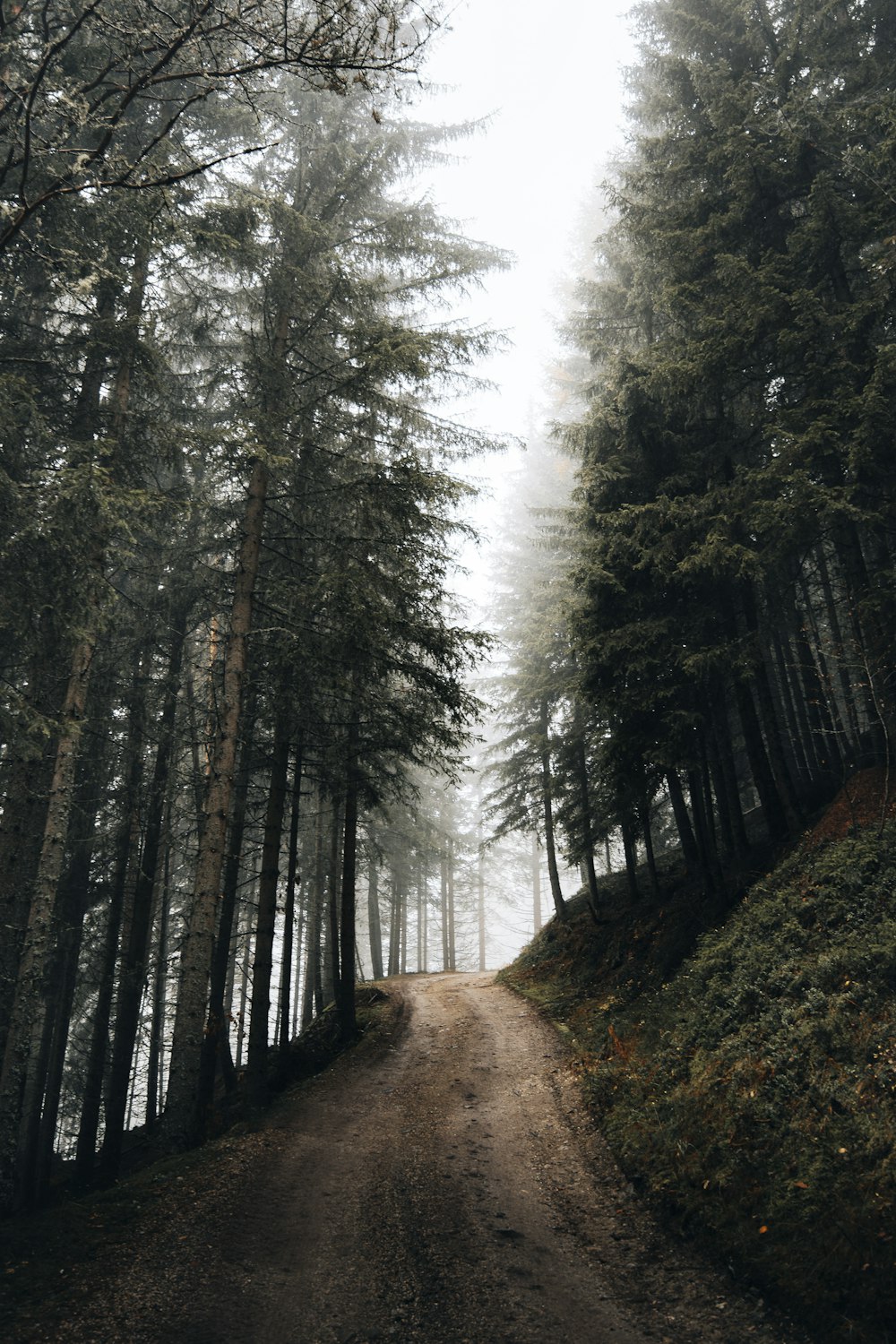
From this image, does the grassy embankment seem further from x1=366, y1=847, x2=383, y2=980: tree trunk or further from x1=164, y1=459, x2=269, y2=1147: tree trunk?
x1=366, y1=847, x2=383, y2=980: tree trunk

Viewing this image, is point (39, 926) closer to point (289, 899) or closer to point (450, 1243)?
point (450, 1243)

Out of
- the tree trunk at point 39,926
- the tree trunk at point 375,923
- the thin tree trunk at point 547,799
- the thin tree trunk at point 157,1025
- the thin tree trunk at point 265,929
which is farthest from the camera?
the tree trunk at point 375,923

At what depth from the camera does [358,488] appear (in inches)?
417

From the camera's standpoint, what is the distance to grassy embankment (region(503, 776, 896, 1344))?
15.8 ft

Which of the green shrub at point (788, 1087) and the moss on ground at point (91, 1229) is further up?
the green shrub at point (788, 1087)

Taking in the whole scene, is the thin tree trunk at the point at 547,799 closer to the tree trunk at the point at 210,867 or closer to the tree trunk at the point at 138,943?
the tree trunk at the point at 138,943

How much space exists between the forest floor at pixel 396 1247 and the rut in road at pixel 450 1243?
0.02 m

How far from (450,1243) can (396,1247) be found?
50 centimetres

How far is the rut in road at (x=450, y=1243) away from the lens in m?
5.00

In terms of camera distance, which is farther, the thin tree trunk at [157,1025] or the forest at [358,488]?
the thin tree trunk at [157,1025]

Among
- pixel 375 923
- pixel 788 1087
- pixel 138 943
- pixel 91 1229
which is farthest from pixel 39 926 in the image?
pixel 375 923

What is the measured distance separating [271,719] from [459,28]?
9.23m

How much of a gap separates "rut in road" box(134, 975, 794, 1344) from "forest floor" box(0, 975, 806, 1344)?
0.02 metres

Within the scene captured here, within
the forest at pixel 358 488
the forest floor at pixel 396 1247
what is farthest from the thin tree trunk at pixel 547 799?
the forest floor at pixel 396 1247
